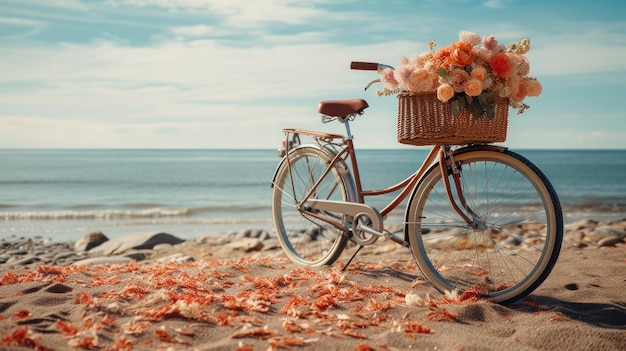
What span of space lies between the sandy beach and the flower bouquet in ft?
4.26

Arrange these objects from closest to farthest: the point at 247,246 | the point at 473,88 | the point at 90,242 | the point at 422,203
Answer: the point at 473,88, the point at 422,203, the point at 247,246, the point at 90,242

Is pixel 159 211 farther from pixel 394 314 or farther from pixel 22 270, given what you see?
pixel 394 314

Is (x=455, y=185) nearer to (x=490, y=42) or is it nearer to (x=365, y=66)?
(x=490, y=42)

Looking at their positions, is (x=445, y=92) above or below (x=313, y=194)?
above

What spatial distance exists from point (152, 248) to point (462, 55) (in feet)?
24.8

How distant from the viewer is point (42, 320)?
3.71m

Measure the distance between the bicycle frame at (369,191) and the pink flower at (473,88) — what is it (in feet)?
1.92

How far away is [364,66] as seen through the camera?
187 inches

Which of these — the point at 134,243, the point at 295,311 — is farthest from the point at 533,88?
the point at 134,243

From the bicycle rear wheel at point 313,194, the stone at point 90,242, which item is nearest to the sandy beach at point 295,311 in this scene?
the bicycle rear wheel at point 313,194

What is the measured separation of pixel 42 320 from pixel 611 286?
179 inches

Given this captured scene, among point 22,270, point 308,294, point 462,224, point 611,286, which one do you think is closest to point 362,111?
point 462,224

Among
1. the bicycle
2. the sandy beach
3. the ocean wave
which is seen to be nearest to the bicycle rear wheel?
the bicycle

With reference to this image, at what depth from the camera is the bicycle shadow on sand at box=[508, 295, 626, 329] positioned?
402cm
